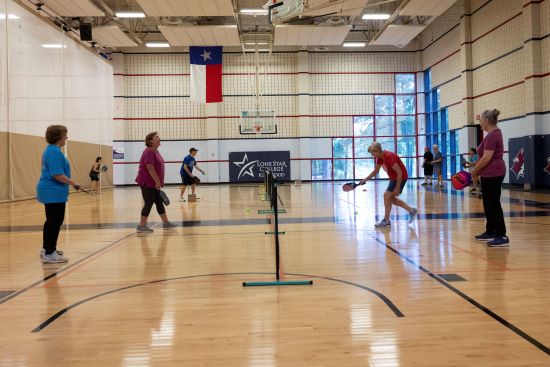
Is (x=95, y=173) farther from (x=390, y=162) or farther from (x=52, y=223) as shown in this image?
(x=52, y=223)

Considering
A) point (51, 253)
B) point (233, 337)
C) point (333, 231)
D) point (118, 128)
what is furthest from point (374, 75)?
point (233, 337)

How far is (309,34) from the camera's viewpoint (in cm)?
2458

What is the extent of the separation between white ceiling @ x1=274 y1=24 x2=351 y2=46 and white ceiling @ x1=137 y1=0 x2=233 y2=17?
11.9 ft

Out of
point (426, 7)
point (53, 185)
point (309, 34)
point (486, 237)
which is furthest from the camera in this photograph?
point (309, 34)

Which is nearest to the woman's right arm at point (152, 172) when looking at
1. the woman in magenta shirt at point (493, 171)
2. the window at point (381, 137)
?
the woman in magenta shirt at point (493, 171)

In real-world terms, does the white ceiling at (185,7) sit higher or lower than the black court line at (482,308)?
higher

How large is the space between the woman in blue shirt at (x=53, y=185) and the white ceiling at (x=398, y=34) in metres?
20.8

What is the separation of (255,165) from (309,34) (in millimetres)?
8800

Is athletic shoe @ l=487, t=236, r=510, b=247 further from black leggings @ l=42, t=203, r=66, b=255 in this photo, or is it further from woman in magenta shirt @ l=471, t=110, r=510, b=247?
black leggings @ l=42, t=203, r=66, b=255

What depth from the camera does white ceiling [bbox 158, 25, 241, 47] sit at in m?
23.7

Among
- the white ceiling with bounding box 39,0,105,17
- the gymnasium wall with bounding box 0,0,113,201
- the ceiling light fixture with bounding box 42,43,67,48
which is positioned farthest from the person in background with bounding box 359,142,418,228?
the ceiling light fixture with bounding box 42,43,67,48

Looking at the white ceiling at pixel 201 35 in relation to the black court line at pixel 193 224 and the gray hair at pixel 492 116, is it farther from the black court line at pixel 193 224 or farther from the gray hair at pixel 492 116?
the gray hair at pixel 492 116

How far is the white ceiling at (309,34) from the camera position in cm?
2362

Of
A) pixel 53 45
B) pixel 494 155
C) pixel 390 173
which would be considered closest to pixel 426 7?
pixel 390 173
